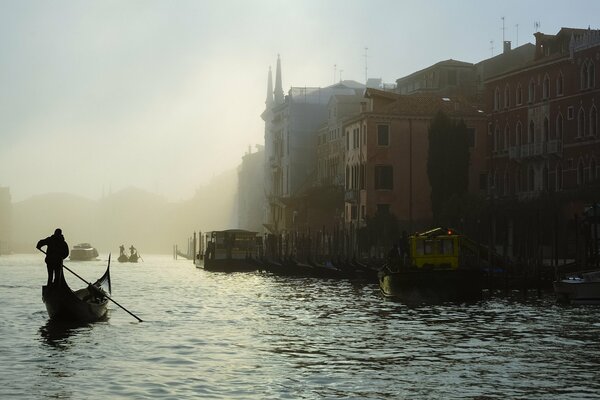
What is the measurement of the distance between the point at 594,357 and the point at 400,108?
5083 cm

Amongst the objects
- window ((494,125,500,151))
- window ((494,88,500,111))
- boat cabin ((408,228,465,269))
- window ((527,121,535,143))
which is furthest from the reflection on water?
window ((494,88,500,111))

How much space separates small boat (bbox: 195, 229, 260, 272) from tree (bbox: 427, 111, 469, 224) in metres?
17.6

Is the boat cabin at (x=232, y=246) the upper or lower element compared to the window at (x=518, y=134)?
lower

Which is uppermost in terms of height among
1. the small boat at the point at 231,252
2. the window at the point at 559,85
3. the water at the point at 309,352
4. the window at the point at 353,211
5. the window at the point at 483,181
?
the window at the point at 559,85

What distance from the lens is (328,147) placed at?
87.2 meters

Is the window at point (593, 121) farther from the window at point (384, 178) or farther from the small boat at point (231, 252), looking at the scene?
the small boat at point (231, 252)

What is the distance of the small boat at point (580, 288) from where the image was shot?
33.9 metres

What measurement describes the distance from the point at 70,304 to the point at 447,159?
3808 centimetres

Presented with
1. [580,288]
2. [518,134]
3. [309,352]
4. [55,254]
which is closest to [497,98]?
[518,134]

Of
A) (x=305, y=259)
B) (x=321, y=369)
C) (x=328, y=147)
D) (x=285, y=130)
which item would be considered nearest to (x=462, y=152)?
(x=305, y=259)

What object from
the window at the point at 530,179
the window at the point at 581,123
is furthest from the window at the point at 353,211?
the window at the point at 581,123

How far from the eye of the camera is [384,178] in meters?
Answer: 70.4

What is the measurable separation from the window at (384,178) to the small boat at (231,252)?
1074cm

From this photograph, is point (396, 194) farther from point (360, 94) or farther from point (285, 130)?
point (285, 130)
